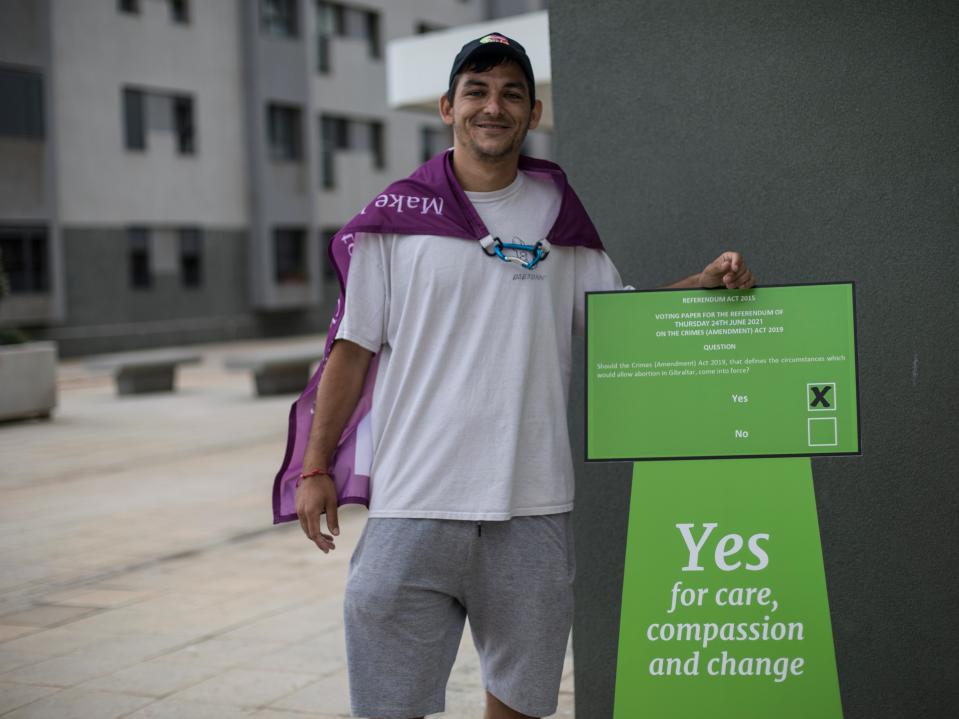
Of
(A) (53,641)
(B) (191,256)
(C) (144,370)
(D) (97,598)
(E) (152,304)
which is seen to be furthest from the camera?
(B) (191,256)

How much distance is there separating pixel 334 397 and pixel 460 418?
31cm

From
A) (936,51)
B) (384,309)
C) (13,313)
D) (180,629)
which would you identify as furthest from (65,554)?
(13,313)

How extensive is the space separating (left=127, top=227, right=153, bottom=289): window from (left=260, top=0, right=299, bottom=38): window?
6929 millimetres

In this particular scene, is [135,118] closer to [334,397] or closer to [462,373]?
[334,397]

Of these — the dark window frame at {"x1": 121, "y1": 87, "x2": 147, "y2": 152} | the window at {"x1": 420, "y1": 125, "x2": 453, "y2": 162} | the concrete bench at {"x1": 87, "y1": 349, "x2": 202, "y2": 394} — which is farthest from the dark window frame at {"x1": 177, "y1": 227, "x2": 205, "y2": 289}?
the concrete bench at {"x1": 87, "y1": 349, "x2": 202, "y2": 394}

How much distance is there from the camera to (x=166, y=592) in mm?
6219

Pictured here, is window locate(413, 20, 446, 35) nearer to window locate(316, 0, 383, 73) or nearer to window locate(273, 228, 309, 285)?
window locate(316, 0, 383, 73)

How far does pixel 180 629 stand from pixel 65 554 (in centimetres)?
209

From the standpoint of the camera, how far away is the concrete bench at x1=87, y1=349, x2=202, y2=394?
17.5m

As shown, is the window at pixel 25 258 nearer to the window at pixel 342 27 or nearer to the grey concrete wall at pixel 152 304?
the grey concrete wall at pixel 152 304

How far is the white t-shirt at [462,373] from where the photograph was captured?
2621mm

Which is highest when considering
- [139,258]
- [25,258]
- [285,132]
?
[285,132]

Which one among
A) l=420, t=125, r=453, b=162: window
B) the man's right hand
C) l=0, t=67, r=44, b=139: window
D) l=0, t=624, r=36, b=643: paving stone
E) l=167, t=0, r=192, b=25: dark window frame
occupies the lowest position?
l=0, t=624, r=36, b=643: paving stone

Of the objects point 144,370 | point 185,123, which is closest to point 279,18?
point 185,123
